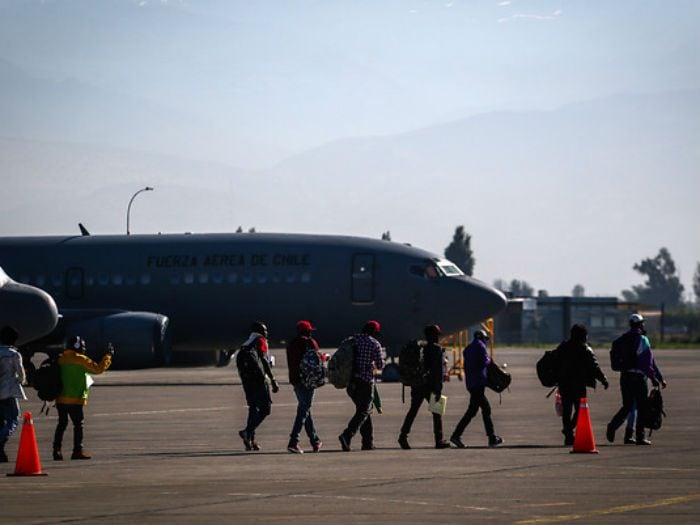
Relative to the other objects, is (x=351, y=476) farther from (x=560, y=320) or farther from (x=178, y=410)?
(x=560, y=320)

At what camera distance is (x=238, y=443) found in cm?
2464

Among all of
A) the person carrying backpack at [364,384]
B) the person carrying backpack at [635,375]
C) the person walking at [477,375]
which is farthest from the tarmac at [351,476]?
the person walking at [477,375]

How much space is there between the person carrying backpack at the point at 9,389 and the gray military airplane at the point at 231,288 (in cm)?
2320

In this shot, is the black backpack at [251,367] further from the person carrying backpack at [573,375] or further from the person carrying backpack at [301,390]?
the person carrying backpack at [573,375]

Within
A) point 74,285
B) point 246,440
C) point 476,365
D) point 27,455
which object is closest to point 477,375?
point 476,365

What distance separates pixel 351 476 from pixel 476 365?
579cm

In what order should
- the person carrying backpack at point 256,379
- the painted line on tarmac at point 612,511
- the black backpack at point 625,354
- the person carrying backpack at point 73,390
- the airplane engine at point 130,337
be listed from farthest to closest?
the airplane engine at point 130,337, the black backpack at point 625,354, the person carrying backpack at point 256,379, the person carrying backpack at point 73,390, the painted line on tarmac at point 612,511

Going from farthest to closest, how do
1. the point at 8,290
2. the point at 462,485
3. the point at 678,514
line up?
the point at 8,290
the point at 462,485
the point at 678,514

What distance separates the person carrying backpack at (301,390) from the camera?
23.0 m

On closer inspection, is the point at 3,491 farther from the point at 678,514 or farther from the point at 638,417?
the point at 638,417

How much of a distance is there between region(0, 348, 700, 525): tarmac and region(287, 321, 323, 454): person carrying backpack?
26cm

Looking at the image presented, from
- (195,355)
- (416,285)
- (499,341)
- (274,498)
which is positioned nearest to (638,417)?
(274,498)

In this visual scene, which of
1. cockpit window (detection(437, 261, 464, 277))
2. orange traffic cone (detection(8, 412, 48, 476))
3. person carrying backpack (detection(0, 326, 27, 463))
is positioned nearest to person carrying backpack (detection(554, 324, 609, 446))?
person carrying backpack (detection(0, 326, 27, 463))

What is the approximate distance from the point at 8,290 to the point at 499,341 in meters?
109
